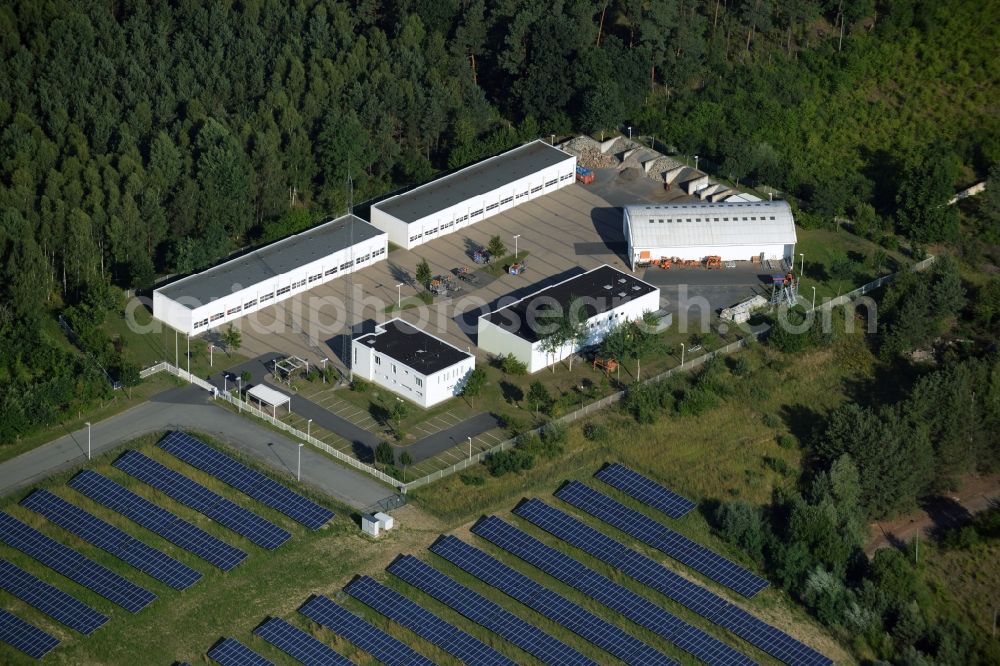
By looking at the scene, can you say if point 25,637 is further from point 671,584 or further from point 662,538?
point 662,538

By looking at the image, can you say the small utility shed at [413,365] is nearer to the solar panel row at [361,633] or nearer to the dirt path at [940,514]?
the solar panel row at [361,633]

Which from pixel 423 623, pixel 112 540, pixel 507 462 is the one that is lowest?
pixel 423 623

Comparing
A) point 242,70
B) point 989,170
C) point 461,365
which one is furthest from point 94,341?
point 989,170

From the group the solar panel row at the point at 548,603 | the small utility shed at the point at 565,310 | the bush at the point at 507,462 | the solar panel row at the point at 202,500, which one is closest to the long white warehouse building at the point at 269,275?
the small utility shed at the point at 565,310

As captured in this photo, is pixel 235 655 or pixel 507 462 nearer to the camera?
pixel 235 655

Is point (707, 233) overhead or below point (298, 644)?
overhead

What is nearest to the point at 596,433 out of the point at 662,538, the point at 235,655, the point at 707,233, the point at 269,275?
the point at 662,538

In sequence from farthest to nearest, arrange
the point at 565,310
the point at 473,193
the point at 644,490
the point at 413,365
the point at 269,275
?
the point at 473,193 → the point at 269,275 → the point at 565,310 → the point at 413,365 → the point at 644,490
